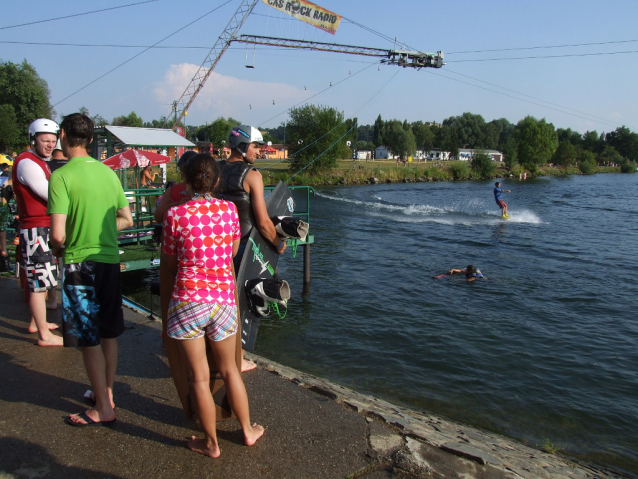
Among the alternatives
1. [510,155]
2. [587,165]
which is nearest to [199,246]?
[510,155]

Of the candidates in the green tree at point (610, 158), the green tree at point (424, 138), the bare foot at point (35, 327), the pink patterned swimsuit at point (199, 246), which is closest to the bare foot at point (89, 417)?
the pink patterned swimsuit at point (199, 246)

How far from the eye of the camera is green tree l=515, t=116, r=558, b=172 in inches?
3770

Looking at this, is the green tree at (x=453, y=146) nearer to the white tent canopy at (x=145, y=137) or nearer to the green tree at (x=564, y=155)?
the green tree at (x=564, y=155)

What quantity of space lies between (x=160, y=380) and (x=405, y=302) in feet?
27.5

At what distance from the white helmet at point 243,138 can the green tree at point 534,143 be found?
97.6m

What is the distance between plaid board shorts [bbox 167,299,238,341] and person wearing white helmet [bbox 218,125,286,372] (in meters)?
1.21

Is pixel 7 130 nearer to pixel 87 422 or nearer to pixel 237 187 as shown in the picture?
pixel 237 187

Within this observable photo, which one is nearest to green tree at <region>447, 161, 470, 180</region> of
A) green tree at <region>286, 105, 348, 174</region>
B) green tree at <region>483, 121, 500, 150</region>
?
green tree at <region>286, 105, 348, 174</region>

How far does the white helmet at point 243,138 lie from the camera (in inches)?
171

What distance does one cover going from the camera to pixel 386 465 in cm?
322

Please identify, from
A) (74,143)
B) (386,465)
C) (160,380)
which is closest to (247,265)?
(160,380)

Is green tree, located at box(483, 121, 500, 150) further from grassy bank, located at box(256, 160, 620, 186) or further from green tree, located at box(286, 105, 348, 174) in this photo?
green tree, located at box(286, 105, 348, 174)

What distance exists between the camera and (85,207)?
343 cm

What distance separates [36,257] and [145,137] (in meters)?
10.7
